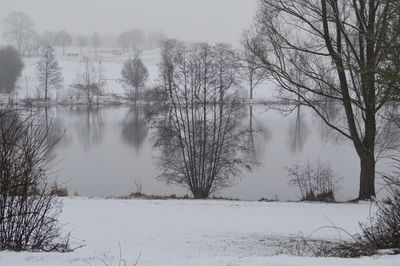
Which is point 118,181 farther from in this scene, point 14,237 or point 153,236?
point 14,237

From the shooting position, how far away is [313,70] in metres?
15.4

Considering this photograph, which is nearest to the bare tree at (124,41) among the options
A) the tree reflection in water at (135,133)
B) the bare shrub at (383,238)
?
the tree reflection in water at (135,133)

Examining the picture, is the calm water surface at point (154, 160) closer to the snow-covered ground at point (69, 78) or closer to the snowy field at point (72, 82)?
the snowy field at point (72, 82)

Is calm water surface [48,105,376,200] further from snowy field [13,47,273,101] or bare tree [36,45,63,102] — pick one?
bare tree [36,45,63,102]

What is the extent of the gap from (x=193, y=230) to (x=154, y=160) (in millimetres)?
18293

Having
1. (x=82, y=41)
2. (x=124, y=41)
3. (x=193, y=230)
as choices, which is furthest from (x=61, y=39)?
(x=193, y=230)

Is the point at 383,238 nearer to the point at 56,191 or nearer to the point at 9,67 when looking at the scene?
the point at 56,191

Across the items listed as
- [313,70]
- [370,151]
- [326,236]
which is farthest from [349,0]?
[326,236]

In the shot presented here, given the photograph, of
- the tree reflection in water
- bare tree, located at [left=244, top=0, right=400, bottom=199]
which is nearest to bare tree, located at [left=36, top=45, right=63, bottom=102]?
the tree reflection in water

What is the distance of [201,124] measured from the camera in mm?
23328

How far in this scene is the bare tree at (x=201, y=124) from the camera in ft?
74.1

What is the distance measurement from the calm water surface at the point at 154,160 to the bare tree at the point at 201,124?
3.99 feet

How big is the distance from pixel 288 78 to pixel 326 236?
5993 mm

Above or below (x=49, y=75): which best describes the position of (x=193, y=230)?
below
